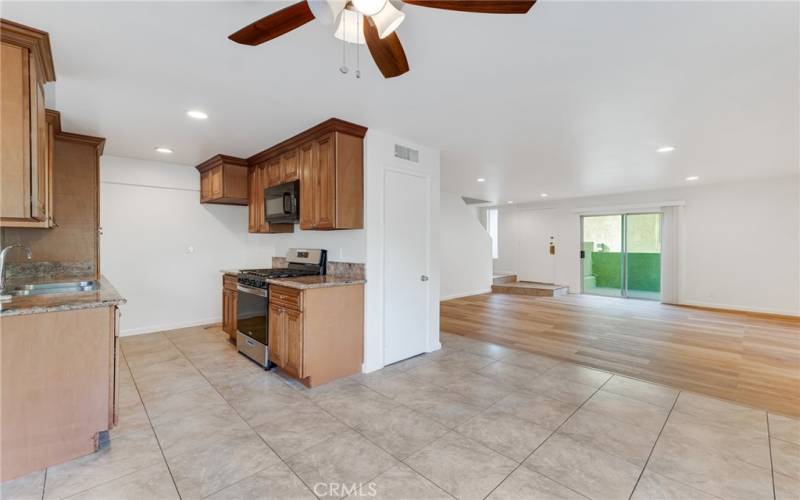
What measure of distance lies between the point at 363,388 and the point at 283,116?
2547 millimetres

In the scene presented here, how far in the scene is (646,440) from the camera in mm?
2256

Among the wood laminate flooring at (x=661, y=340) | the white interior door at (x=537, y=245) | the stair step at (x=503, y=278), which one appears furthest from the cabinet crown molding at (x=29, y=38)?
the white interior door at (x=537, y=245)

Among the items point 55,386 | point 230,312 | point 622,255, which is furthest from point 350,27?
point 622,255

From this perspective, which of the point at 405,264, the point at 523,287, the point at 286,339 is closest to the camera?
the point at 286,339

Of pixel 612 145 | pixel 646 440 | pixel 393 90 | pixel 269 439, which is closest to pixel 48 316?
pixel 269 439

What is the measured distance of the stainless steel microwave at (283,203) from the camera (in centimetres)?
375

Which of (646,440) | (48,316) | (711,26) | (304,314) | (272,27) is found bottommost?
(646,440)

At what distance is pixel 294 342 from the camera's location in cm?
305

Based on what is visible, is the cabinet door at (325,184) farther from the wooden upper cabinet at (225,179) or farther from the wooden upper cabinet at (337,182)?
the wooden upper cabinet at (225,179)

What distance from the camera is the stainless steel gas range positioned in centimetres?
349

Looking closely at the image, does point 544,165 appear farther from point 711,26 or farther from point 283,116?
point 283,116

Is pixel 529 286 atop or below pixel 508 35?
below

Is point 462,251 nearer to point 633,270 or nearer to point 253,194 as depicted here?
point 633,270

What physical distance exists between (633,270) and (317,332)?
7934 mm
